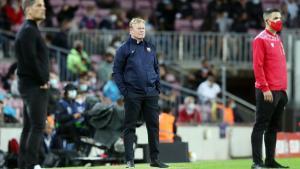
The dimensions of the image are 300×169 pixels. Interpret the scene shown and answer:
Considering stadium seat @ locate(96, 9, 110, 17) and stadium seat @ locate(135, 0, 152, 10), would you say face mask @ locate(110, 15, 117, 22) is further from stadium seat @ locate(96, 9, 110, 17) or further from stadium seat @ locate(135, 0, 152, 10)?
stadium seat @ locate(135, 0, 152, 10)

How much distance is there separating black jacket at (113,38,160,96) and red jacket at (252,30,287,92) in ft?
4.85

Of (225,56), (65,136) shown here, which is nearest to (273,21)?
(65,136)

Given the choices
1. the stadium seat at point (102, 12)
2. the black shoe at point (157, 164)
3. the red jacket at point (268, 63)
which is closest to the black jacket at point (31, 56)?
the black shoe at point (157, 164)

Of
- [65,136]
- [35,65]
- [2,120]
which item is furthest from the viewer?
[2,120]

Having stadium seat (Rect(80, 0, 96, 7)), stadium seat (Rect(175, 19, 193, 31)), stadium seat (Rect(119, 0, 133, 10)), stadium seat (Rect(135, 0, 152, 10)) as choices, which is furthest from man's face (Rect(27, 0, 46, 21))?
stadium seat (Rect(135, 0, 152, 10))

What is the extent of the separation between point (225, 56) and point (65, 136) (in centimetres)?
811

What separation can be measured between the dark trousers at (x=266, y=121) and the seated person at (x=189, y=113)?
10035 mm

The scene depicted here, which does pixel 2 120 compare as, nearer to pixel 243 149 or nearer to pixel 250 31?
pixel 243 149

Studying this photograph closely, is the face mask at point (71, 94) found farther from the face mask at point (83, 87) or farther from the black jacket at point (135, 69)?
the black jacket at point (135, 69)

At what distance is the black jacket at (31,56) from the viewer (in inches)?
449

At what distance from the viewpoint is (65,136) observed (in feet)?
63.8

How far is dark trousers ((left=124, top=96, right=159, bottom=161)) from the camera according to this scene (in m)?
13.5

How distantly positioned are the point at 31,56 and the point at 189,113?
1275cm

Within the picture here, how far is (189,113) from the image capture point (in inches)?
940
